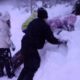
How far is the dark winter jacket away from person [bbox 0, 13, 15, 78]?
1.10 m

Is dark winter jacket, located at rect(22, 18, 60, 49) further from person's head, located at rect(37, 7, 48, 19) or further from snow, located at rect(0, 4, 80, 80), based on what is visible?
snow, located at rect(0, 4, 80, 80)

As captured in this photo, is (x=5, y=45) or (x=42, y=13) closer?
(x=42, y=13)

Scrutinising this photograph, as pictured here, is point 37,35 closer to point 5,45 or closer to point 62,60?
point 62,60

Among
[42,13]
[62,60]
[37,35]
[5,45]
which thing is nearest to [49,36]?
[37,35]

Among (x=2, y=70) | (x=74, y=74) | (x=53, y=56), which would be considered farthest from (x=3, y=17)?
(x=74, y=74)

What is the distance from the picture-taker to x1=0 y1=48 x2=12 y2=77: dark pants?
681cm

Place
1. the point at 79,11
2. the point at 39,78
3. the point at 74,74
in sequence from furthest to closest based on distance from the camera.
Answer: the point at 79,11 < the point at 39,78 < the point at 74,74

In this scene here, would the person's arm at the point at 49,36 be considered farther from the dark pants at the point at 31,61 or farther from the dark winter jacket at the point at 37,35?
the dark pants at the point at 31,61

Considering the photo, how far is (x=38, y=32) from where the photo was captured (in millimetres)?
5586

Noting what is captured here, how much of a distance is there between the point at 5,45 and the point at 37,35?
1340 millimetres

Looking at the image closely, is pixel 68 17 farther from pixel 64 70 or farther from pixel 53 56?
pixel 64 70

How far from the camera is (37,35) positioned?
18.4ft

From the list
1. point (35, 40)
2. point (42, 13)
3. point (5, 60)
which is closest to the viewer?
point (42, 13)

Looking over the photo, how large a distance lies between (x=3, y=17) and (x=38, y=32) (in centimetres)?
151
